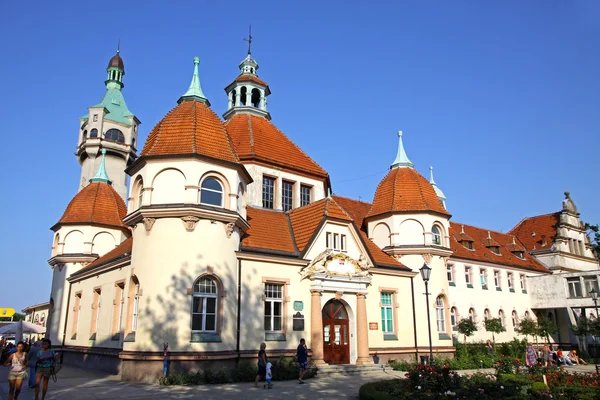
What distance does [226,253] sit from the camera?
801 inches

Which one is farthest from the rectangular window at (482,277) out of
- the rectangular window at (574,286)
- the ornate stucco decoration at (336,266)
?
the ornate stucco decoration at (336,266)

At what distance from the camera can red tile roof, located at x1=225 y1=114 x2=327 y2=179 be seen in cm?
2780

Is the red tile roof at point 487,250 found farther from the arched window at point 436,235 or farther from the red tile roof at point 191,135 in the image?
the red tile roof at point 191,135

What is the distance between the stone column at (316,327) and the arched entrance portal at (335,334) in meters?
0.84

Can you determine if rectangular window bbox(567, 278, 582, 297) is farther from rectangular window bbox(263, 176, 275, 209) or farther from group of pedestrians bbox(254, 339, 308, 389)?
group of pedestrians bbox(254, 339, 308, 389)

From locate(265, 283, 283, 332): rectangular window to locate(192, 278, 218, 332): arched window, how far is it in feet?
9.06

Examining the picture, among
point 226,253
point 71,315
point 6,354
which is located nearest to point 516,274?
point 226,253

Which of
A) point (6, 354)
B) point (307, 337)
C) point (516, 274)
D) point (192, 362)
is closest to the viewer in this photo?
point (192, 362)

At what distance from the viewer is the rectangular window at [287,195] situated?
28078 mm

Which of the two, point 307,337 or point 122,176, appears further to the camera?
point 122,176

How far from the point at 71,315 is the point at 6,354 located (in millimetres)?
4419

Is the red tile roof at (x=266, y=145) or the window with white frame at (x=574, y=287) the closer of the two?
the red tile roof at (x=266, y=145)

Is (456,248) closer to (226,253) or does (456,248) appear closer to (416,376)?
(226,253)

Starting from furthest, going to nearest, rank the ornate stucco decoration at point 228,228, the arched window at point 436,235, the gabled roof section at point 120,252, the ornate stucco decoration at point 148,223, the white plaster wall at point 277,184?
the arched window at point 436,235 → the white plaster wall at point 277,184 → the gabled roof section at point 120,252 → the ornate stucco decoration at point 228,228 → the ornate stucco decoration at point 148,223
